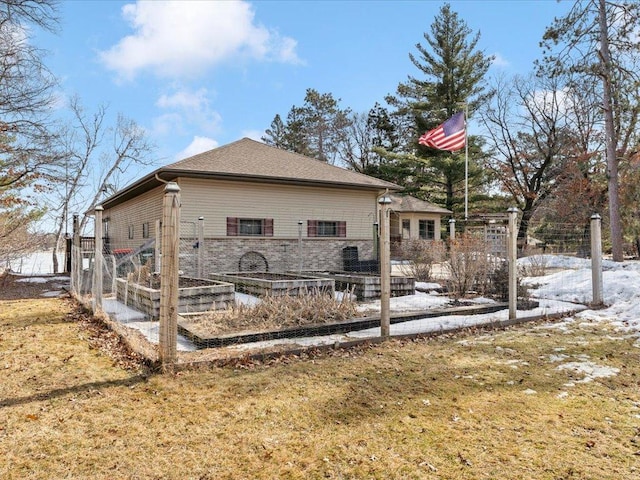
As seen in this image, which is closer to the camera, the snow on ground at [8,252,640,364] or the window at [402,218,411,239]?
the snow on ground at [8,252,640,364]

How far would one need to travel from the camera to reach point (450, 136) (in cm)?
1802

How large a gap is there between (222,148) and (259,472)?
42.2 feet

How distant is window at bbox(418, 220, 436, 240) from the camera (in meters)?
23.6

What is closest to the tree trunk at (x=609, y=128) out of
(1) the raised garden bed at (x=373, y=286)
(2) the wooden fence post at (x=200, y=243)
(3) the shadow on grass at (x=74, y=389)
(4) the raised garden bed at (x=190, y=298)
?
(1) the raised garden bed at (x=373, y=286)

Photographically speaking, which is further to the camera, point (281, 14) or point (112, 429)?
point (281, 14)

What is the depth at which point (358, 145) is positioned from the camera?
33812 millimetres

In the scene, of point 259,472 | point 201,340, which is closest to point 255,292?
point 201,340

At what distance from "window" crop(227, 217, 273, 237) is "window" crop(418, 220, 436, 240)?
12.6m

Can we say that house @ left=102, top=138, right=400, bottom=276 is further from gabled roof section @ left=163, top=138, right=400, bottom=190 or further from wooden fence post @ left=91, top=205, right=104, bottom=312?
wooden fence post @ left=91, top=205, right=104, bottom=312

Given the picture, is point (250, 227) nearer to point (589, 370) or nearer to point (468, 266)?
point (468, 266)

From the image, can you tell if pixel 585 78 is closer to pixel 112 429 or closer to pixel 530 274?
pixel 530 274

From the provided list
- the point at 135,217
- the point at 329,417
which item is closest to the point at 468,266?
the point at 329,417

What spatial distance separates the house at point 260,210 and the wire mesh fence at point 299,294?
68mm

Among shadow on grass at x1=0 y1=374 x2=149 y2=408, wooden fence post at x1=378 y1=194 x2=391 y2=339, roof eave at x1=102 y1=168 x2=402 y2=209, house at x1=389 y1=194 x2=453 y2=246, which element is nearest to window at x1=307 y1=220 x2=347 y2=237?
roof eave at x1=102 y1=168 x2=402 y2=209
